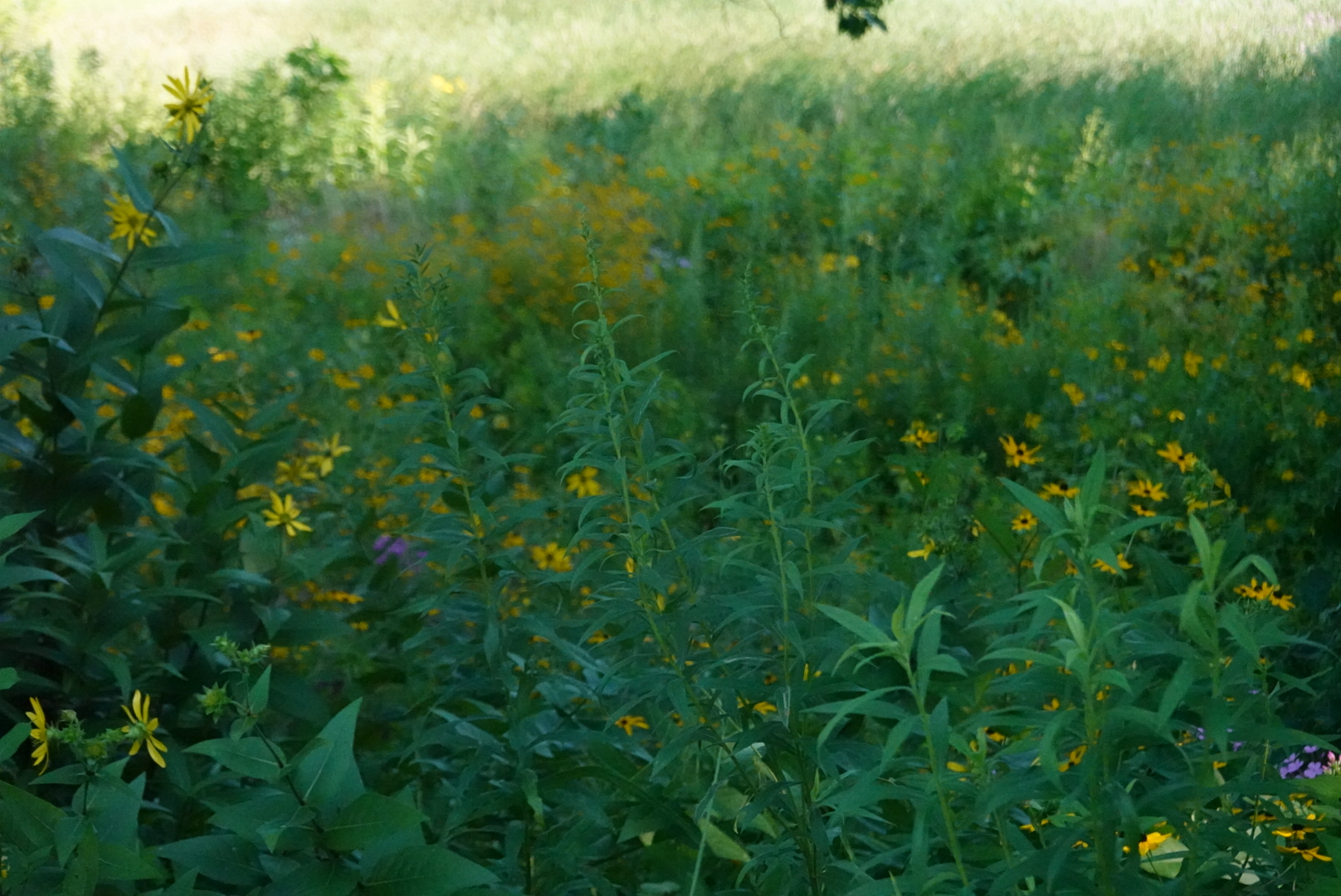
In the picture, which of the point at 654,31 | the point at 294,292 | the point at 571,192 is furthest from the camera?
the point at 654,31

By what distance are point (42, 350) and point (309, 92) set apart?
229 inches

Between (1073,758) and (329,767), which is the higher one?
(329,767)

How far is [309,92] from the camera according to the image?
7.46 m

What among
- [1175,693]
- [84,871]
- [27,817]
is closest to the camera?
[1175,693]

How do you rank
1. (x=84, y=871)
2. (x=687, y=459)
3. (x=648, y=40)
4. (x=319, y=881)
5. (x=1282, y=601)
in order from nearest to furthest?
(x=84, y=871), (x=319, y=881), (x=687, y=459), (x=1282, y=601), (x=648, y=40)

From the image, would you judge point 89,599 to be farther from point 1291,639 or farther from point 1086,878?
point 1291,639

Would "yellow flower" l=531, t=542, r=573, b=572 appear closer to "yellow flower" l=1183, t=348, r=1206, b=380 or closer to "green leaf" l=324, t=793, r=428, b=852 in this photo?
"green leaf" l=324, t=793, r=428, b=852

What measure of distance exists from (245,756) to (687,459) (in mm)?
669

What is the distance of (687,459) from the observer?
1628mm

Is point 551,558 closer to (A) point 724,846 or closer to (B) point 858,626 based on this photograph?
(A) point 724,846

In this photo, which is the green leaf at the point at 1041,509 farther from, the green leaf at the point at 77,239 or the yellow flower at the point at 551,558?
the yellow flower at the point at 551,558

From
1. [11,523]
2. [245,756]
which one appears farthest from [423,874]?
[11,523]

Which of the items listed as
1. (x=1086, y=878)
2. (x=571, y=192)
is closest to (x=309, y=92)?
(x=571, y=192)

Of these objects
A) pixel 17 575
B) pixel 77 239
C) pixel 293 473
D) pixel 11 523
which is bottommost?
pixel 293 473
